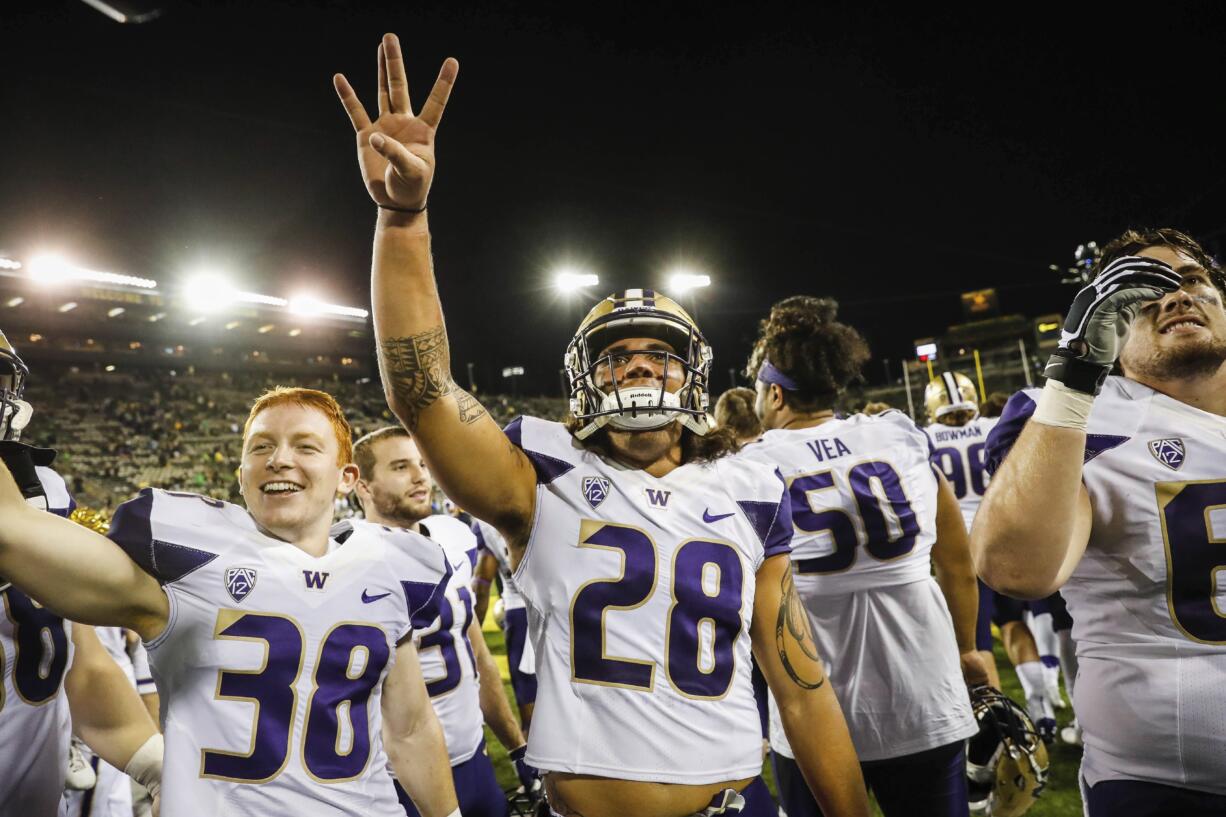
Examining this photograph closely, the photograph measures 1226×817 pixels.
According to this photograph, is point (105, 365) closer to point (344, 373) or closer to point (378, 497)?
point (344, 373)

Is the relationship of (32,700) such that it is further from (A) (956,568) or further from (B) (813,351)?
(A) (956,568)

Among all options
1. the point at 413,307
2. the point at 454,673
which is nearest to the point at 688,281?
the point at 454,673

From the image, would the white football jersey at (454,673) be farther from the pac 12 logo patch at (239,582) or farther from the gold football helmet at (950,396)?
the gold football helmet at (950,396)

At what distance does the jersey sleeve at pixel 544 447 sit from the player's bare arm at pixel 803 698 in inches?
25.9

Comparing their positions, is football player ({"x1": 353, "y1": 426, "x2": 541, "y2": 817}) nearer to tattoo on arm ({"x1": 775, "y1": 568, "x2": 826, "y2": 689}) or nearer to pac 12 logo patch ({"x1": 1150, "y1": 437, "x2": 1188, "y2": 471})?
tattoo on arm ({"x1": 775, "y1": 568, "x2": 826, "y2": 689})

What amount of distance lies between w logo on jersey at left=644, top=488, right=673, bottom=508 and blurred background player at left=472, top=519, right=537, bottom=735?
3448 millimetres

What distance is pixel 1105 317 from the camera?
191 cm

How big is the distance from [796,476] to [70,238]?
44.7m

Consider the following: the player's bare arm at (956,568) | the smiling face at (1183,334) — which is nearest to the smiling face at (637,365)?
the smiling face at (1183,334)

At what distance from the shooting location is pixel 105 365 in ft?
143

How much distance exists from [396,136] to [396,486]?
2365 millimetres

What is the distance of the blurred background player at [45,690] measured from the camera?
2.14 metres

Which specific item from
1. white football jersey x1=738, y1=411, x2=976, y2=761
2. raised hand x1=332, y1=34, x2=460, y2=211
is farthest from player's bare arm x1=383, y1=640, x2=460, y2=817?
raised hand x1=332, y1=34, x2=460, y2=211

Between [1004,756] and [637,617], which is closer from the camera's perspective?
[637,617]
